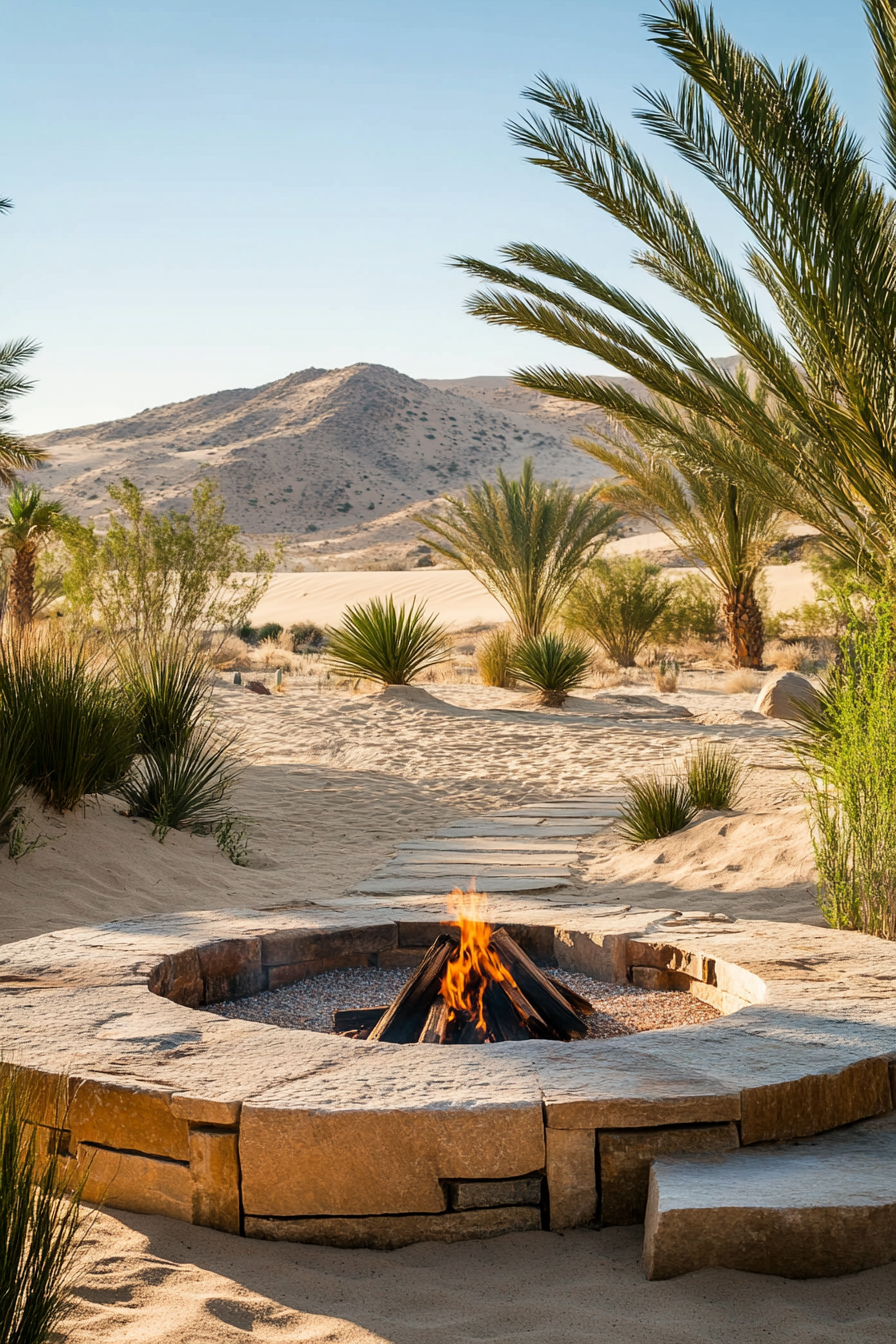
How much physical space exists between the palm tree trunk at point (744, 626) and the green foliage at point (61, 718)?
11.1 metres

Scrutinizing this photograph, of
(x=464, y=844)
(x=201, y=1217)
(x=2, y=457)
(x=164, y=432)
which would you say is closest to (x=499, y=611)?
(x=2, y=457)

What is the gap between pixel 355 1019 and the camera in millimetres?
3711

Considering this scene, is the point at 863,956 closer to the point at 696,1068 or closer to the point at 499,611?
the point at 696,1068

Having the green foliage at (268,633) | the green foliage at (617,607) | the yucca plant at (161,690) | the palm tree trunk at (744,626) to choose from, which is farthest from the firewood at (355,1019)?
the green foliage at (268,633)

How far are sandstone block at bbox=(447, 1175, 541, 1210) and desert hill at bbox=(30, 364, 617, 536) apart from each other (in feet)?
166

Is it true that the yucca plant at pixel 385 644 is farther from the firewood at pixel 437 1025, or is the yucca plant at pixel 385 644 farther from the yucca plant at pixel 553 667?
the firewood at pixel 437 1025

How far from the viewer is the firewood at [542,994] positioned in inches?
138

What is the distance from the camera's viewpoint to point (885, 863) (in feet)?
13.9

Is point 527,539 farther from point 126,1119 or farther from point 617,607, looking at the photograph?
point 126,1119

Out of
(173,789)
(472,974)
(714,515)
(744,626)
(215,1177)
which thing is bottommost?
(215,1177)

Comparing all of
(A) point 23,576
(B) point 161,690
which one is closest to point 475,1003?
(B) point 161,690

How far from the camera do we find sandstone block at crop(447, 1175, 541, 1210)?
247cm

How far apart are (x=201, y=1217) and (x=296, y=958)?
5.63 ft

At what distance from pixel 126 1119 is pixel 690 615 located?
19.0m
